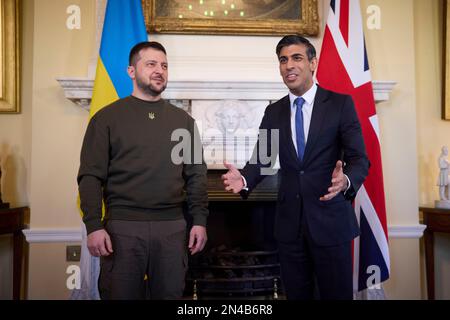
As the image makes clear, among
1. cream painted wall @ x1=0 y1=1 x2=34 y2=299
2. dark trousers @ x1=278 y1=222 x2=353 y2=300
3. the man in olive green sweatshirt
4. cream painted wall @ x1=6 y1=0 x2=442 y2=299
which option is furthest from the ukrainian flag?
dark trousers @ x1=278 y1=222 x2=353 y2=300

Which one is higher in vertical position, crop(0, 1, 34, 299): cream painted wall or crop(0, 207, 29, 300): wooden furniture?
crop(0, 1, 34, 299): cream painted wall

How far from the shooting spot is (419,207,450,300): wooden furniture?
2.68 metres

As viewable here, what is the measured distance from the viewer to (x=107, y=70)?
2400 millimetres

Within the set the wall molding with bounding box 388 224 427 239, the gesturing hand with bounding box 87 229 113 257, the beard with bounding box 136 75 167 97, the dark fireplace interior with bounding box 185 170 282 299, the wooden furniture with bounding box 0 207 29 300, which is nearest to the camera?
the gesturing hand with bounding box 87 229 113 257

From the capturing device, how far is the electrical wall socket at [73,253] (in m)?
2.71

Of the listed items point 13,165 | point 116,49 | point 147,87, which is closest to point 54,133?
point 13,165

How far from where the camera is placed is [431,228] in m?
2.77

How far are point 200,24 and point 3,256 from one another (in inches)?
91.2

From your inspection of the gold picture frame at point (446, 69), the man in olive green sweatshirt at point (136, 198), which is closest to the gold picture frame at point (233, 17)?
the gold picture frame at point (446, 69)

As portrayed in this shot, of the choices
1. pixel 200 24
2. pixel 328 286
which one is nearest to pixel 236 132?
pixel 200 24

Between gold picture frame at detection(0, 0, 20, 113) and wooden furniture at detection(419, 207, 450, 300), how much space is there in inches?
125

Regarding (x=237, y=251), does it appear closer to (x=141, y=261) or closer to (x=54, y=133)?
(x=141, y=261)

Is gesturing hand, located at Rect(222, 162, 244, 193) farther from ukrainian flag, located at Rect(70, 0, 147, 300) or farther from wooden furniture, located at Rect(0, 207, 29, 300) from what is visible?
wooden furniture, located at Rect(0, 207, 29, 300)
